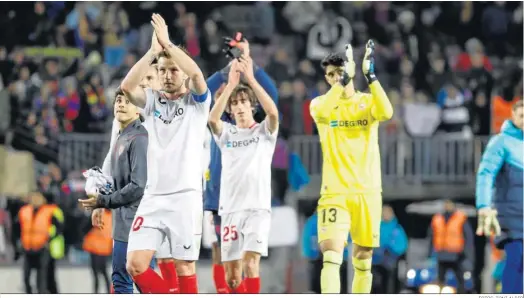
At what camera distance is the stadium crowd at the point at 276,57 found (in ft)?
72.0

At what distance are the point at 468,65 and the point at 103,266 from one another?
27.0 feet

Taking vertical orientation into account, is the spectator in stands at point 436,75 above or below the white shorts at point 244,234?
above

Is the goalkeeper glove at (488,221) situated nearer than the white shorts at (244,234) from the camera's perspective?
No

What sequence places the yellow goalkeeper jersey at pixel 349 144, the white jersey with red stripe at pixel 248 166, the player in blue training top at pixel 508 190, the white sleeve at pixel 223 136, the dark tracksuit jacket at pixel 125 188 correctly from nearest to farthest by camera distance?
the dark tracksuit jacket at pixel 125 188 → the yellow goalkeeper jersey at pixel 349 144 → the white jersey with red stripe at pixel 248 166 → the white sleeve at pixel 223 136 → the player in blue training top at pixel 508 190

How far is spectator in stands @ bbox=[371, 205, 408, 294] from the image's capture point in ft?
63.2

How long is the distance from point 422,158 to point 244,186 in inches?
382

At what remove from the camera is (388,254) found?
768 inches

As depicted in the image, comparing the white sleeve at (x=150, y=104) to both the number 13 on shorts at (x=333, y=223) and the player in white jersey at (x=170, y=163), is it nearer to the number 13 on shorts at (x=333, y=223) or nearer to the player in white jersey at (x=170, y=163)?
the player in white jersey at (x=170, y=163)

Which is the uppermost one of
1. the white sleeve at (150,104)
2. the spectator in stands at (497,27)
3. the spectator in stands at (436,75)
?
the spectator in stands at (497,27)

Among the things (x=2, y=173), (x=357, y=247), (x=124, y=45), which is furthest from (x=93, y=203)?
(x=124, y=45)

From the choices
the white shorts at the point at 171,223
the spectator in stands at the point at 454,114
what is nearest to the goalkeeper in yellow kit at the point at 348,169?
the white shorts at the point at 171,223

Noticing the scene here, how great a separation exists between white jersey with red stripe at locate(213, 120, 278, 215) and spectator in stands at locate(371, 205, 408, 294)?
6667mm

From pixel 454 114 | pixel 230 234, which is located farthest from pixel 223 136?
pixel 454 114

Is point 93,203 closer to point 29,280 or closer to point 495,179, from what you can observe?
point 495,179
